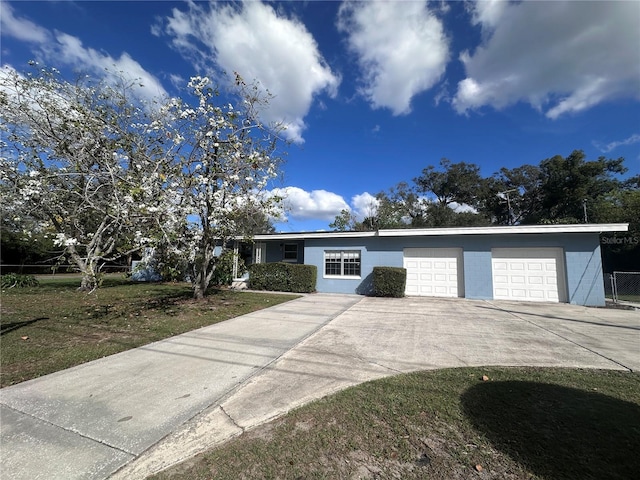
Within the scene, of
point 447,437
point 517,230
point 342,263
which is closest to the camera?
point 447,437

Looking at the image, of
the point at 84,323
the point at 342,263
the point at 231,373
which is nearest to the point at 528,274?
the point at 342,263

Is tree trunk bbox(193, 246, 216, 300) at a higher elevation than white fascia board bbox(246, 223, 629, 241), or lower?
lower

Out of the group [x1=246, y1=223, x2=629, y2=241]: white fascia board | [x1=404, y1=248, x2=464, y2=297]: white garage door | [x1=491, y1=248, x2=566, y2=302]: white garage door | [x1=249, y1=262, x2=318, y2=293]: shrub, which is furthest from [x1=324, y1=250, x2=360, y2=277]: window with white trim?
[x1=491, y1=248, x2=566, y2=302]: white garage door

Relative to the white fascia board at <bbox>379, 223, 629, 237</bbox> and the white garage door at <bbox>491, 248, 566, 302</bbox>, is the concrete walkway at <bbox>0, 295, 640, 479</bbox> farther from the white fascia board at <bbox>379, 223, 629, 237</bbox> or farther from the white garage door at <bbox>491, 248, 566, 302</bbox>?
the white fascia board at <bbox>379, 223, 629, 237</bbox>

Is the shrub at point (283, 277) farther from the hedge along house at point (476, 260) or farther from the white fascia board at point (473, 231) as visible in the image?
the white fascia board at point (473, 231)

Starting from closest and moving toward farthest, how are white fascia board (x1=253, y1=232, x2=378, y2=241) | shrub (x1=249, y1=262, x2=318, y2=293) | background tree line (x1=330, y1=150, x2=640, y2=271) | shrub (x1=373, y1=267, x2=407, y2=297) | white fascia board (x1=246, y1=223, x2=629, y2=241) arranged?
white fascia board (x1=246, y1=223, x2=629, y2=241) → shrub (x1=373, y1=267, x2=407, y2=297) → shrub (x1=249, y1=262, x2=318, y2=293) → white fascia board (x1=253, y1=232, x2=378, y2=241) → background tree line (x1=330, y1=150, x2=640, y2=271)

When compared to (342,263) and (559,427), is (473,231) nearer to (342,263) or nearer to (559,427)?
(342,263)

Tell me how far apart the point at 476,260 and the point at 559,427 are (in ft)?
34.0

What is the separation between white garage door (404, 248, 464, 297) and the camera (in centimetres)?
1254

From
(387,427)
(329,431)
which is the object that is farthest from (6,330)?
(387,427)

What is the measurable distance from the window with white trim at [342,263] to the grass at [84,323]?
401 centimetres

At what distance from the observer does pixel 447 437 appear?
2.56m

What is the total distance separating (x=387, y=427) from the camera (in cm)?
272

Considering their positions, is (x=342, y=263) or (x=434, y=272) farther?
(x=342, y=263)
